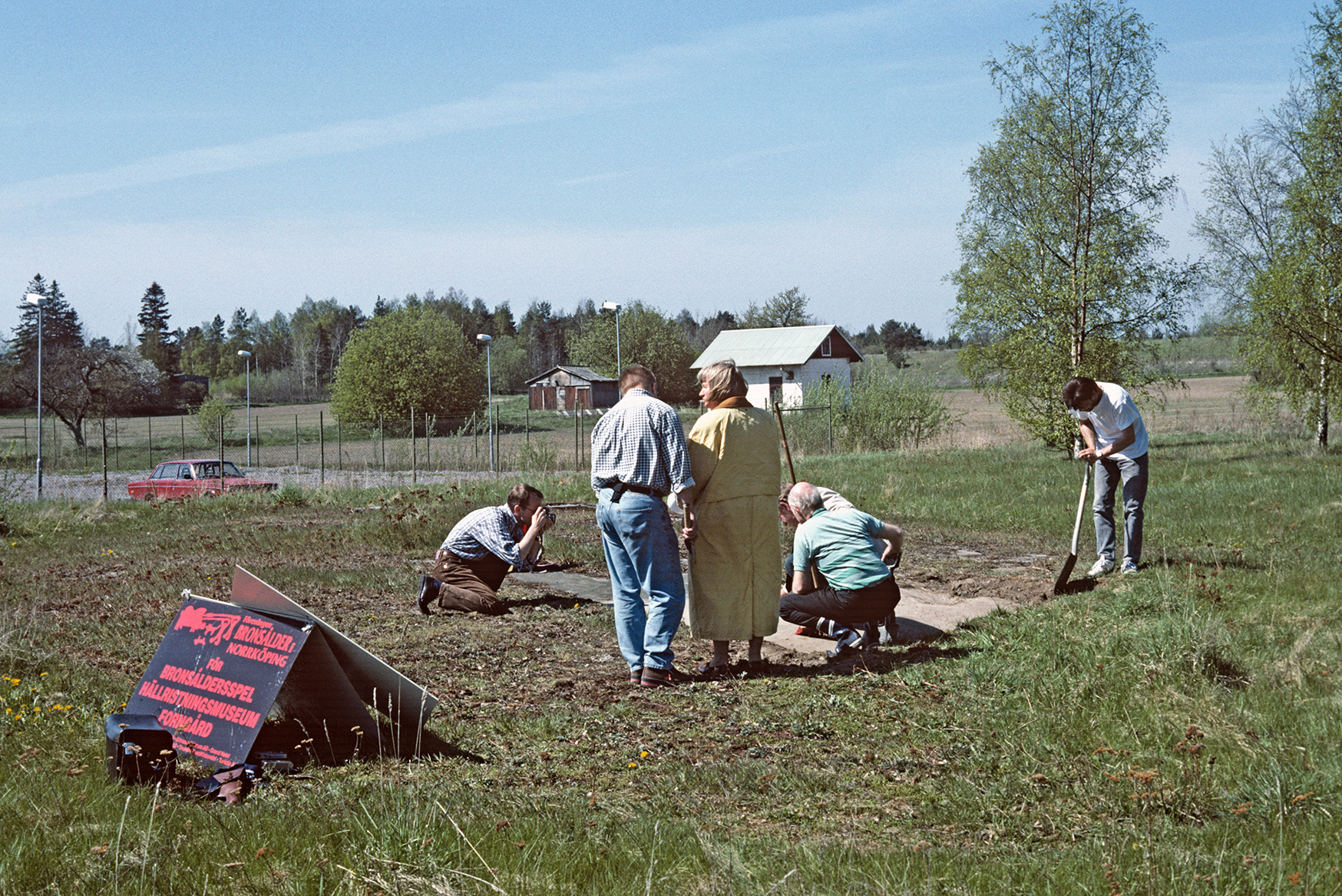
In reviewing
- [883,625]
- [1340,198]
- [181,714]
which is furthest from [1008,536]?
[1340,198]

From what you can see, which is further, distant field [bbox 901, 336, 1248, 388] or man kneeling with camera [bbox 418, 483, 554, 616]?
distant field [bbox 901, 336, 1248, 388]

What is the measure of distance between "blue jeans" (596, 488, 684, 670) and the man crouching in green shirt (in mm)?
1133

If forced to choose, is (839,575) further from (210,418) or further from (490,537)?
(210,418)

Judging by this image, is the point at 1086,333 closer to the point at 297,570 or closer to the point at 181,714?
the point at 297,570

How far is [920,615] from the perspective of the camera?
7516 mm

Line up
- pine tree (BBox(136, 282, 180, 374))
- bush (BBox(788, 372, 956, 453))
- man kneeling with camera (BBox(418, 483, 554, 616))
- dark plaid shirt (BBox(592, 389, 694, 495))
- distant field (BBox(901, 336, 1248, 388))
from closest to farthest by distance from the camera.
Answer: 1. dark plaid shirt (BBox(592, 389, 694, 495))
2. man kneeling with camera (BBox(418, 483, 554, 616))
3. bush (BBox(788, 372, 956, 453))
4. distant field (BBox(901, 336, 1248, 388))
5. pine tree (BBox(136, 282, 180, 374))

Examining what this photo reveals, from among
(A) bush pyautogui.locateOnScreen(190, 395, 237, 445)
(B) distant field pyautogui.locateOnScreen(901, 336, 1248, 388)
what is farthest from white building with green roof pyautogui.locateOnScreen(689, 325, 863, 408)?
(A) bush pyautogui.locateOnScreen(190, 395, 237, 445)

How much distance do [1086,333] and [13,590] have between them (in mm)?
21968

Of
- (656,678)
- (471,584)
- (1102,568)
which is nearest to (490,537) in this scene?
(471,584)

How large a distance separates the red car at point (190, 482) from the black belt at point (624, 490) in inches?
704

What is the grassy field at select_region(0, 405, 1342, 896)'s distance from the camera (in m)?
3.09

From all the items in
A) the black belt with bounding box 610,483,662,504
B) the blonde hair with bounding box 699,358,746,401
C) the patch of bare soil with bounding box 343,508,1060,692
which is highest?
→ the blonde hair with bounding box 699,358,746,401

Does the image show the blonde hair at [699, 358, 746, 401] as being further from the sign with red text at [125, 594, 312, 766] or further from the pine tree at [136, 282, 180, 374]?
the pine tree at [136, 282, 180, 374]

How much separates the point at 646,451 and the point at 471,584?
3.24 metres
